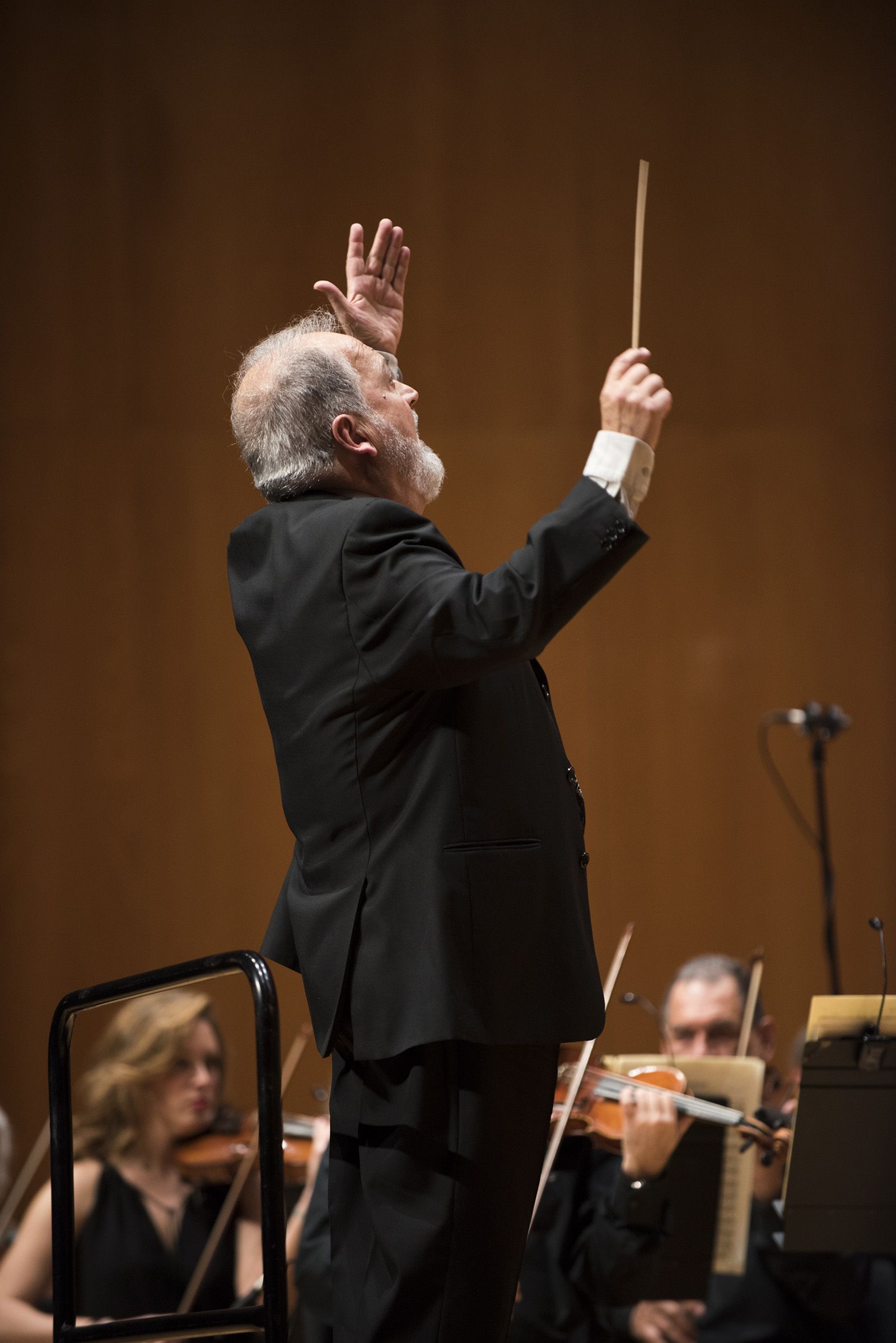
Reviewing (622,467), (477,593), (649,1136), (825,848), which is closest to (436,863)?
(477,593)

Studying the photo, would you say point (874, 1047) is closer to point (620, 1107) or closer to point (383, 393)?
point (620, 1107)

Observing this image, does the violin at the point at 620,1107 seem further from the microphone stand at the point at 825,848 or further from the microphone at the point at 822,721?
the microphone at the point at 822,721

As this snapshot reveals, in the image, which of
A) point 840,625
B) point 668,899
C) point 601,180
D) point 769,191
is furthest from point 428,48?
point 668,899

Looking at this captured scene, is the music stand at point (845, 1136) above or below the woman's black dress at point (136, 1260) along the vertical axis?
above

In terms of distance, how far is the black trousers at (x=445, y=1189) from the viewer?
3.96ft

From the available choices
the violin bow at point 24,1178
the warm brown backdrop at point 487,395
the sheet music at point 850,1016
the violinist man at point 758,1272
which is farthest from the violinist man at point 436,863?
the warm brown backdrop at point 487,395

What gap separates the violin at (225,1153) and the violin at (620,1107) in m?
0.60

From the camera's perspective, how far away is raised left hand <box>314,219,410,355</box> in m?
1.65

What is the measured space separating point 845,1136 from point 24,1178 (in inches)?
105

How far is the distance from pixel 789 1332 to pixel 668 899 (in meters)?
1.72

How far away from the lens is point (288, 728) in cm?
137

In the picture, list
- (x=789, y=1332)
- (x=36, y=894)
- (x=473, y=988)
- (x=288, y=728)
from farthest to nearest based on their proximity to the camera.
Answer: (x=36, y=894), (x=789, y=1332), (x=288, y=728), (x=473, y=988)

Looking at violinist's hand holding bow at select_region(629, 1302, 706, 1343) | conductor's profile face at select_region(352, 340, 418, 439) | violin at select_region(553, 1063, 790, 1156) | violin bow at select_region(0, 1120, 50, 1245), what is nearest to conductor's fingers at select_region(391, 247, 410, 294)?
conductor's profile face at select_region(352, 340, 418, 439)

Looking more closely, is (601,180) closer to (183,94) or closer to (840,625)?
(183,94)
